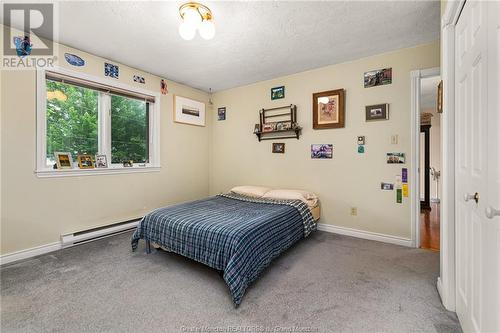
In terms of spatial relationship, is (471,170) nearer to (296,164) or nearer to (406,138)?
(406,138)

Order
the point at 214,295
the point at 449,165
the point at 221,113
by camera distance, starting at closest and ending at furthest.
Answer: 1. the point at 449,165
2. the point at 214,295
3. the point at 221,113

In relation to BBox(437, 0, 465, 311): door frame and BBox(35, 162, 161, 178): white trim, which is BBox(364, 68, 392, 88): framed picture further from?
BBox(35, 162, 161, 178): white trim

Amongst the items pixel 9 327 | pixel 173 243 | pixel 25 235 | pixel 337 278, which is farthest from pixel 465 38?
pixel 25 235

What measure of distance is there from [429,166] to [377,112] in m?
3.33

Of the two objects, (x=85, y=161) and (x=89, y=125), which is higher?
(x=89, y=125)

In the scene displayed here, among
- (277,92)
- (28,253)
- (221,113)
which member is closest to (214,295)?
(28,253)

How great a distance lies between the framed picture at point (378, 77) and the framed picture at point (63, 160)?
3837 millimetres

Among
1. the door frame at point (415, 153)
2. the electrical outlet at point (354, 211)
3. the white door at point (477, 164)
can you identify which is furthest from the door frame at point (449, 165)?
the electrical outlet at point (354, 211)

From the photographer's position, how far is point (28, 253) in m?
2.36

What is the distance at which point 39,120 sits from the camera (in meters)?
2.42

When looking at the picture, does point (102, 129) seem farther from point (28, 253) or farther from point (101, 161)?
point (28, 253)

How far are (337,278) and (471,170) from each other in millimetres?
1307

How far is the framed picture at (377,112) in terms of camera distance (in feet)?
9.18

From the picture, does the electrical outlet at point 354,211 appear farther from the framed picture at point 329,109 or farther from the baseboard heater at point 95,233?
the baseboard heater at point 95,233
